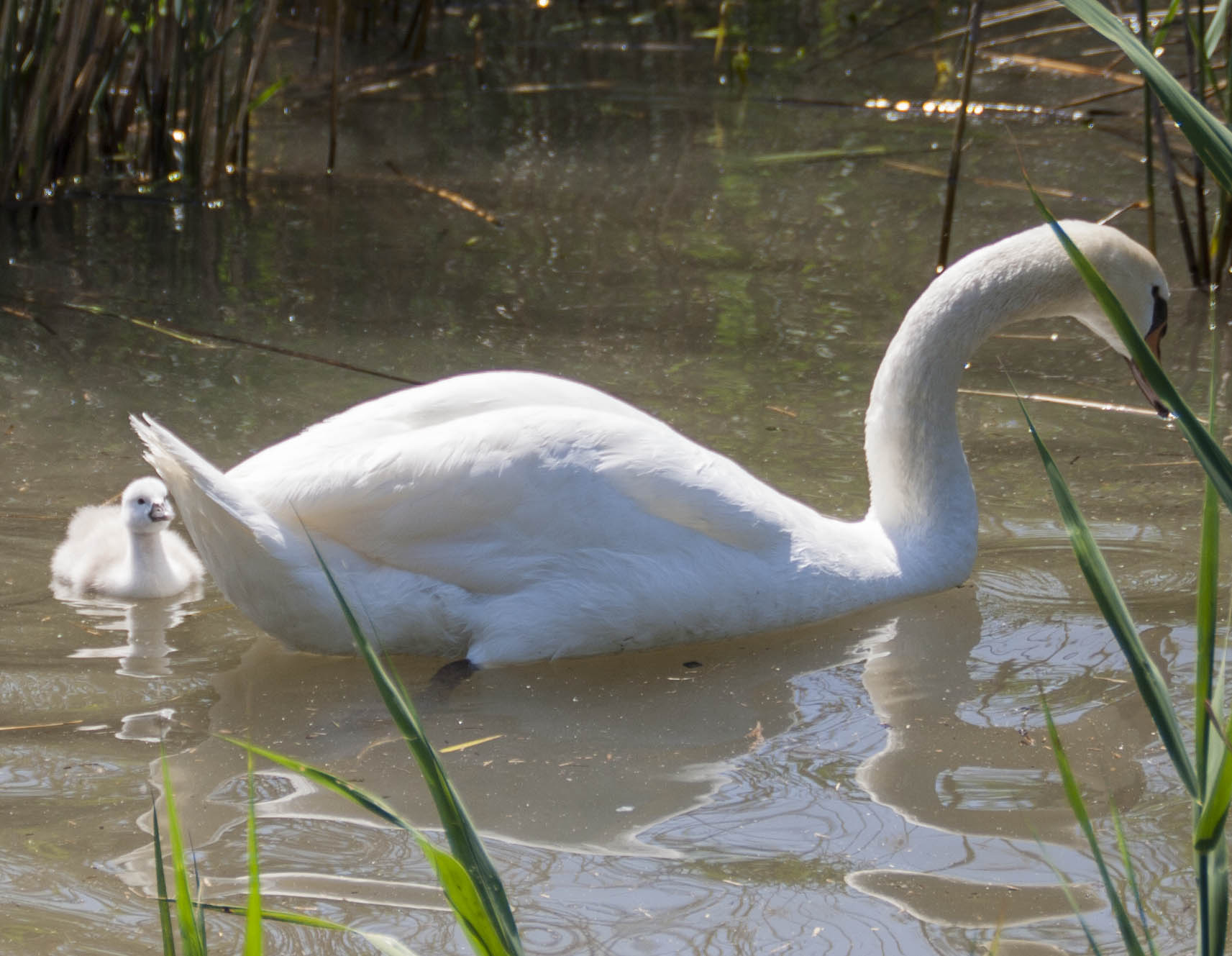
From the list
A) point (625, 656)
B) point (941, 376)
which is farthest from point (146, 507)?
point (941, 376)

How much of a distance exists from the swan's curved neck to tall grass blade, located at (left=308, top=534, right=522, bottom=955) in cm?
227

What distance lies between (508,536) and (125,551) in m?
1.05

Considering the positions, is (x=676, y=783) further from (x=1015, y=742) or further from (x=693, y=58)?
(x=693, y=58)

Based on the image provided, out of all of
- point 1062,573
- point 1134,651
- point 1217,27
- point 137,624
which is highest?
point 1217,27

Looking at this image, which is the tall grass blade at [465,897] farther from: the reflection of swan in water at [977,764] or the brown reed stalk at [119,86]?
the brown reed stalk at [119,86]

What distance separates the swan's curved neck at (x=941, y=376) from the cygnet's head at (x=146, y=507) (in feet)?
5.69

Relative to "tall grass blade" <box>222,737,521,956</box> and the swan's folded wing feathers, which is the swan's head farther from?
"tall grass blade" <box>222,737,521,956</box>

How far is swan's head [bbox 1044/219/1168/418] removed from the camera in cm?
370

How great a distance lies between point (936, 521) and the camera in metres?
3.67

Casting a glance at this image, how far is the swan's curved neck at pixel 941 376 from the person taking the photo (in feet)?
12.2

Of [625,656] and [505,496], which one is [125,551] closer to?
[505,496]

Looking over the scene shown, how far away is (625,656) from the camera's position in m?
3.47

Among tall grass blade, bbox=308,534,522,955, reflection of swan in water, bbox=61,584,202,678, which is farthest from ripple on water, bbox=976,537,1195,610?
tall grass blade, bbox=308,534,522,955

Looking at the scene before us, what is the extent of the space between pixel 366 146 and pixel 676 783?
18.2 ft
